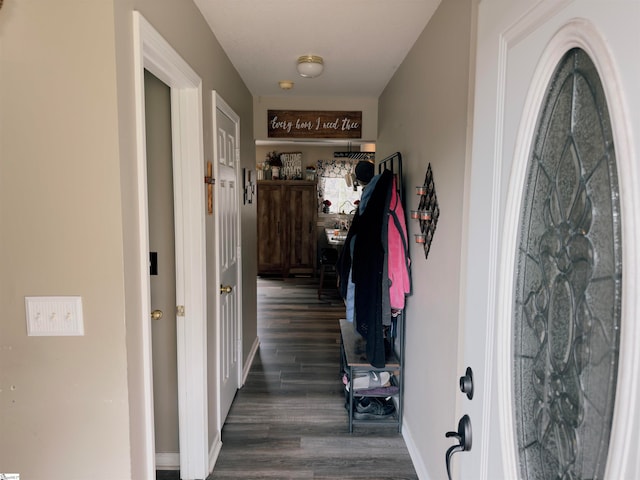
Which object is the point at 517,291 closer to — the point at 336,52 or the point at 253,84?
the point at 336,52

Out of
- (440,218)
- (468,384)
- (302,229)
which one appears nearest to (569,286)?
(468,384)

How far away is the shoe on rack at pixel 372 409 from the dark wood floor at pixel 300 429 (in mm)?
68

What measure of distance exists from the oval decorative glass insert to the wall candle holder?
3.76 feet

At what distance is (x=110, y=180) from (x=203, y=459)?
1655 mm

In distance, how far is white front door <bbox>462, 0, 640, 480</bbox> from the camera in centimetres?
50

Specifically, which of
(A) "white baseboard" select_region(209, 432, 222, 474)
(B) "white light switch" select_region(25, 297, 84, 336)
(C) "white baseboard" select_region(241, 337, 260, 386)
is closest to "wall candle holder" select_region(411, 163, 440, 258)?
(B) "white light switch" select_region(25, 297, 84, 336)

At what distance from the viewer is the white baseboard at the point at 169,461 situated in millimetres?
2139

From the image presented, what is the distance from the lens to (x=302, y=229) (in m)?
7.14

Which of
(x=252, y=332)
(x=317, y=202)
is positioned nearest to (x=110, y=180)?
(x=252, y=332)

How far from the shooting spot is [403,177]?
2559mm

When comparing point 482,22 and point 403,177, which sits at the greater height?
point 482,22

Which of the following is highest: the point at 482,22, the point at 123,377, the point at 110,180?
the point at 482,22

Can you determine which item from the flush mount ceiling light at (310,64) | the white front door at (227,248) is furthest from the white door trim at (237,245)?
the flush mount ceiling light at (310,64)

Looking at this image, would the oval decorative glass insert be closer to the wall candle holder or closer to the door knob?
the door knob
